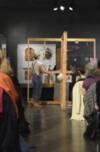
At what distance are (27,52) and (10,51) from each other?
3.04 ft

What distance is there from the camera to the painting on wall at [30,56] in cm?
1625

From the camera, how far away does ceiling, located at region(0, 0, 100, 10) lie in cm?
1688

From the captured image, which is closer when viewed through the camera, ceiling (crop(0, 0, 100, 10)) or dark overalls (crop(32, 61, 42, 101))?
dark overalls (crop(32, 61, 42, 101))

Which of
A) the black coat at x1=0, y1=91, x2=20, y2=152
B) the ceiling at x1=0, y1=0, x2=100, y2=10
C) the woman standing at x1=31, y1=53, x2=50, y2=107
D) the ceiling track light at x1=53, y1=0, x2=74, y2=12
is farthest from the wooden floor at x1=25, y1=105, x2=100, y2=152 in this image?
the ceiling at x1=0, y1=0, x2=100, y2=10

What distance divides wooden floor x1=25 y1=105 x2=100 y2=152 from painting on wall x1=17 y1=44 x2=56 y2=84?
152 inches

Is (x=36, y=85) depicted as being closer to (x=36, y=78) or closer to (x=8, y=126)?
(x=36, y=78)

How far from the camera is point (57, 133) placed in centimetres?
898

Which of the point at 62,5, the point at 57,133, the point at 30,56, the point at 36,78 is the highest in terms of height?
the point at 62,5

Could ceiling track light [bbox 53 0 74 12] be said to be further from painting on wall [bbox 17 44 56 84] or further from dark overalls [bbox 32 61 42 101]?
dark overalls [bbox 32 61 42 101]

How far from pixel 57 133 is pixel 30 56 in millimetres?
7395

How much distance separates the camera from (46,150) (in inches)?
285

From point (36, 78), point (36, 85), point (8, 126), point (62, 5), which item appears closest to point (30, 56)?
point (36, 78)

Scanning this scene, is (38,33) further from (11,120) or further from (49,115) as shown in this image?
(11,120)

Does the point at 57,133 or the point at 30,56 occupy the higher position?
the point at 30,56
